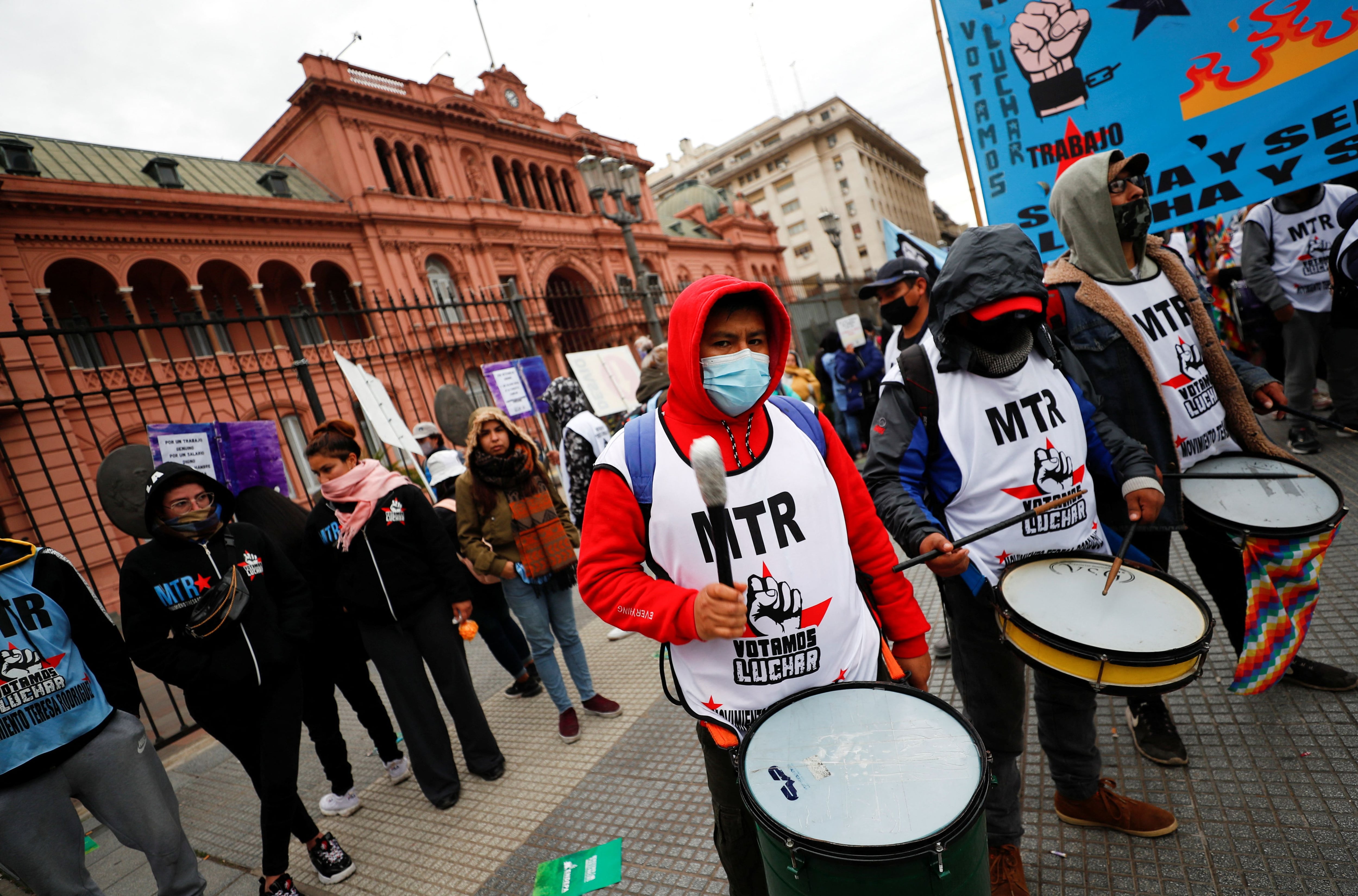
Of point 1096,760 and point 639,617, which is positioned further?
point 1096,760

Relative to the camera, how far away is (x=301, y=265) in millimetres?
18781

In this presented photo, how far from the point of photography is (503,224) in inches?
941

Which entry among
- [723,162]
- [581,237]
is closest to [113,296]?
[581,237]

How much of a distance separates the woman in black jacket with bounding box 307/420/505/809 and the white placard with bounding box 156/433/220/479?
168 cm

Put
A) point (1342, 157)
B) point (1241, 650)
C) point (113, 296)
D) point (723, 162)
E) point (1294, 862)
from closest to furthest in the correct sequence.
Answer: point (1294, 862)
point (1241, 650)
point (1342, 157)
point (113, 296)
point (723, 162)

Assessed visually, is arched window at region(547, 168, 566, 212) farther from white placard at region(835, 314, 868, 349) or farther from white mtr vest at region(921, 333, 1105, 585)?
white mtr vest at region(921, 333, 1105, 585)

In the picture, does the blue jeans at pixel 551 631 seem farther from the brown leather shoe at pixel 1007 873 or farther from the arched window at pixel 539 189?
the arched window at pixel 539 189

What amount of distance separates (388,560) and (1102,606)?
314cm

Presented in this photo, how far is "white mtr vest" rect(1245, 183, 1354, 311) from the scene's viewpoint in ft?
14.5

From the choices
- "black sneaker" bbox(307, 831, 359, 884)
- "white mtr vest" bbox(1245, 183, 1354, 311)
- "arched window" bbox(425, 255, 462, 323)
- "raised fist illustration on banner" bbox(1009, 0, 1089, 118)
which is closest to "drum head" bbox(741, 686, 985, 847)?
"black sneaker" bbox(307, 831, 359, 884)

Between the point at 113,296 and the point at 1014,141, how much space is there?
68.5 feet

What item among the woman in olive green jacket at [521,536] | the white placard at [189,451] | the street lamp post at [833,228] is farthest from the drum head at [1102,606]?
the street lamp post at [833,228]

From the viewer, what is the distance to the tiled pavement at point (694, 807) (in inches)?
77.9

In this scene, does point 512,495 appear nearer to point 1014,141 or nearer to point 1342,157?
point 1014,141
